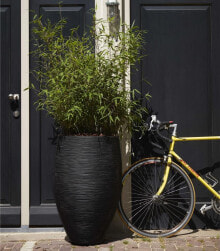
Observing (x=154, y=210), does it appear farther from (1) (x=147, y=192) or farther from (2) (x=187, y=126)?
(2) (x=187, y=126)

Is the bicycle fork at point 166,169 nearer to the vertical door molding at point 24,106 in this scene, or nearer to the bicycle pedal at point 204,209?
the bicycle pedal at point 204,209

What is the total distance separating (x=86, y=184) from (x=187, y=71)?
169 centimetres

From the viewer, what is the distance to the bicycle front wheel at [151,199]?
4.88 metres

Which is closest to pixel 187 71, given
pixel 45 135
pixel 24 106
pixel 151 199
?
pixel 151 199

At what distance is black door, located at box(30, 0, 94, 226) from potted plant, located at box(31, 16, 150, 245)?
55 cm

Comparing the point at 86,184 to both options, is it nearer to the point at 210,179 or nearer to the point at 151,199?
the point at 151,199

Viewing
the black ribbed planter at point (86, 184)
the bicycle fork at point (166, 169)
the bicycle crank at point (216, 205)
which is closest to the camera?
the black ribbed planter at point (86, 184)

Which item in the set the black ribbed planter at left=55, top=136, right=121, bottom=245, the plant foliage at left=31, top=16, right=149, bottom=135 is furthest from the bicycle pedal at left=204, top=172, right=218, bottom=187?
the black ribbed planter at left=55, top=136, right=121, bottom=245

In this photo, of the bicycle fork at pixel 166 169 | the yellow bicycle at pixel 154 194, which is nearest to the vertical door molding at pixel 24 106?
the yellow bicycle at pixel 154 194

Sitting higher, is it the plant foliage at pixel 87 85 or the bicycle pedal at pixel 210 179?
the plant foliage at pixel 87 85

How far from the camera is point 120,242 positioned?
444cm

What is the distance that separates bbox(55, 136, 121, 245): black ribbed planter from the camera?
416 cm

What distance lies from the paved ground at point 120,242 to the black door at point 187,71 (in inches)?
14.6

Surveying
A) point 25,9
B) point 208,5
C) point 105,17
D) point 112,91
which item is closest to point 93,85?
point 112,91
